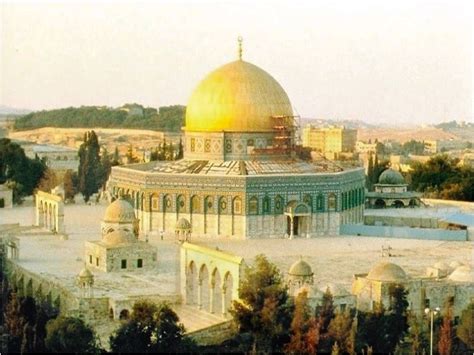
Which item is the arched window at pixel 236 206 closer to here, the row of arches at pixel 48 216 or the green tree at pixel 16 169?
the row of arches at pixel 48 216

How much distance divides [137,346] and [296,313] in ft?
8.05

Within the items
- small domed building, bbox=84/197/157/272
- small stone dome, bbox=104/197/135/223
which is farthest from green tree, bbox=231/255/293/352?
small stone dome, bbox=104/197/135/223

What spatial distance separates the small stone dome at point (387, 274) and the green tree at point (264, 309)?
2054mm

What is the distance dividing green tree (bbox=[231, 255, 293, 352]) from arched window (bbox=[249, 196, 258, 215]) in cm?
1067

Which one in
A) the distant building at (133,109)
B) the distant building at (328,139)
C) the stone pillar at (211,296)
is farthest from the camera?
the distant building at (133,109)

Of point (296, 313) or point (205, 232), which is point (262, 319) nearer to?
point (296, 313)

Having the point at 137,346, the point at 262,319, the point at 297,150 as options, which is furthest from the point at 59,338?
the point at 297,150

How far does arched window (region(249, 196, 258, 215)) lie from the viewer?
28797 millimetres

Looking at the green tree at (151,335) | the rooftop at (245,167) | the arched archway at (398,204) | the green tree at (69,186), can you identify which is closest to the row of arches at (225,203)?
the rooftop at (245,167)

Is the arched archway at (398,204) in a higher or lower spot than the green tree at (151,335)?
higher

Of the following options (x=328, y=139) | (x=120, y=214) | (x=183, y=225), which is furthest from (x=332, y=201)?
(x=328, y=139)

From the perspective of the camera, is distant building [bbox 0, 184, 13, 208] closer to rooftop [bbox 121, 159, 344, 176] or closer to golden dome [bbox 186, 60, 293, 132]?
rooftop [bbox 121, 159, 344, 176]

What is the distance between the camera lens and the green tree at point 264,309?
1697 cm

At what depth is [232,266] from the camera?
755 inches
